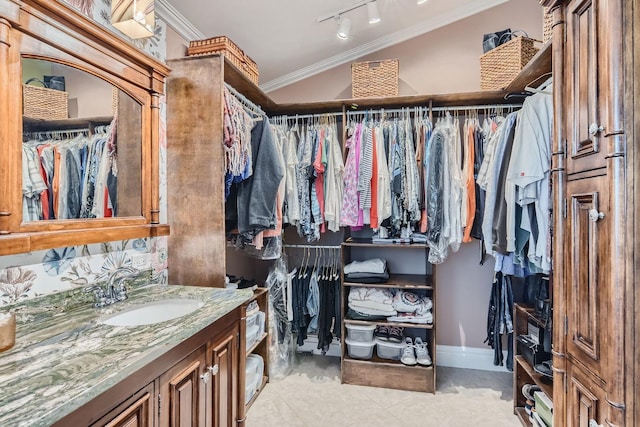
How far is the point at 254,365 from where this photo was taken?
7.46 ft

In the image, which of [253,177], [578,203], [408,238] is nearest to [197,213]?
[253,177]

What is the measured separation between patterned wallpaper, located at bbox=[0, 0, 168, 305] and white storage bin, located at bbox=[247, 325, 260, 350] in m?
0.64

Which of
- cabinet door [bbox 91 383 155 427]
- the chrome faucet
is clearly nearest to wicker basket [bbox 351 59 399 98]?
the chrome faucet

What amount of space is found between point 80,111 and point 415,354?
8.20 ft

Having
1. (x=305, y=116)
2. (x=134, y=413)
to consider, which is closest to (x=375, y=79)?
(x=305, y=116)

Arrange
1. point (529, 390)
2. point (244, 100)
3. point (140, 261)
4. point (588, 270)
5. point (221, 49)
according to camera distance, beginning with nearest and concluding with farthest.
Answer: point (588, 270), point (140, 261), point (221, 49), point (529, 390), point (244, 100)

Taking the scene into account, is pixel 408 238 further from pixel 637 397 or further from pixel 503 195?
pixel 637 397

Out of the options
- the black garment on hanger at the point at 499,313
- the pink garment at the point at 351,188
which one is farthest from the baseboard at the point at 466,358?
the pink garment at the point at 351,188

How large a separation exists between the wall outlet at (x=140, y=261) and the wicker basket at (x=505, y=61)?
2.49 metres

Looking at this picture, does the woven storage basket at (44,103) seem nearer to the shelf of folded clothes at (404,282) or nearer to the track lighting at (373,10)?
the track lighting at (373,10)

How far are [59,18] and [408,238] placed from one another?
2.24 m

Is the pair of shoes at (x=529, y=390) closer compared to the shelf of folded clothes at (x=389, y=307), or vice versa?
the pair of shoes at (x=529, y=390)

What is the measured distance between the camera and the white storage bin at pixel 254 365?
87.3 inches

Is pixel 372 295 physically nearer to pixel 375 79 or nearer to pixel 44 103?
pixel 375 79
